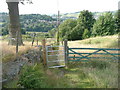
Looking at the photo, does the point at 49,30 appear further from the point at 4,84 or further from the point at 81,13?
the point at 4,84

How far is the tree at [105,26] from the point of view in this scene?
4819cm

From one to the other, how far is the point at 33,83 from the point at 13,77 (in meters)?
0.77

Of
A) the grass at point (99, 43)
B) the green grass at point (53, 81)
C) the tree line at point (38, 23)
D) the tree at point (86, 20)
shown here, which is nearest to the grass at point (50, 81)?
the green grass at point (53, 81)

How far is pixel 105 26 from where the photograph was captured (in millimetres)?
50000

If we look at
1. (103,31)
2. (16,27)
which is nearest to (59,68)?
(16,27)

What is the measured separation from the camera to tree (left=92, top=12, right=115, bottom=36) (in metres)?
48.2

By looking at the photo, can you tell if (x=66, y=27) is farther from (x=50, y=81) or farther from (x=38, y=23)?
(x=50, y=81)

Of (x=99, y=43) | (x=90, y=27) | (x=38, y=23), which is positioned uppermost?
(x=38, y=23)

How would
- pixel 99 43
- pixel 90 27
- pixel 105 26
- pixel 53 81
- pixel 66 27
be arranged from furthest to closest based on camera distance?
1. pixel 90 27
2. pixel 66 27
3. pixel 105 26
4. pixel 99 43
5. pixel 53 81

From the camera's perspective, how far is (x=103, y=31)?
4978 centimetres

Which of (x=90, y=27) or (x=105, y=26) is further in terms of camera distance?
(x=90, y=27)

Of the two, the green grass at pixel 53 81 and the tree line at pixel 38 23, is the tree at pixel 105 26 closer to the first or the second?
the tree line at pixel 38 23

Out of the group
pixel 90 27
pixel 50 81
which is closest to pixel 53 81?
pixel 50 81

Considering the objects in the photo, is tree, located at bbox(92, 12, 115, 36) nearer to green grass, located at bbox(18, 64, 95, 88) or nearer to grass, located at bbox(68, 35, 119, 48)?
grass, located at bbox(68, 35, 119, 48)
